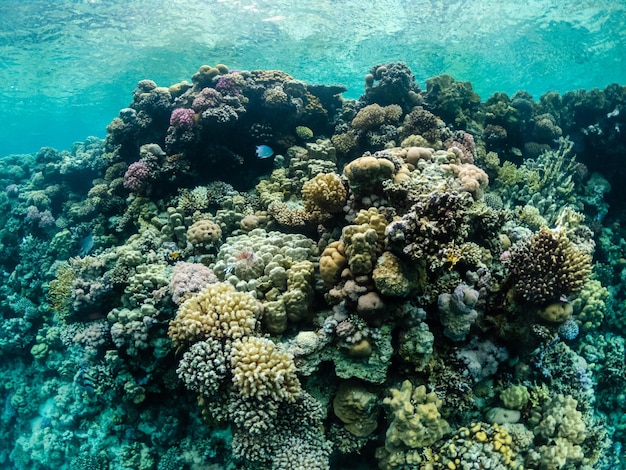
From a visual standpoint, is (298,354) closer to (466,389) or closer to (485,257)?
(466,389)

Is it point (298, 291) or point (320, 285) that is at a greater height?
point (298, 291)

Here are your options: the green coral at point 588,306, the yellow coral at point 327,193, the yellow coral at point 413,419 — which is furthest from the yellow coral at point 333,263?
the green coral at point 588,306

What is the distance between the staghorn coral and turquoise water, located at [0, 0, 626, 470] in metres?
0.03

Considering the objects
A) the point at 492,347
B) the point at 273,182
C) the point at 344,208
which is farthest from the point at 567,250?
the point at 273,182

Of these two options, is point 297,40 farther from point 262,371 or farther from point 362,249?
point 262,371

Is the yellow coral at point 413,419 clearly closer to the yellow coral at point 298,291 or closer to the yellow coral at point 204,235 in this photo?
the yellow coral at point 298,291

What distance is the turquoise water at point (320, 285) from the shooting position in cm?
461

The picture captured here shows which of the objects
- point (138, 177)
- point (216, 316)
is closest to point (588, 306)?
point (216, 316)

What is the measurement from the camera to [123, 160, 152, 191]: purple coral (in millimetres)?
9508

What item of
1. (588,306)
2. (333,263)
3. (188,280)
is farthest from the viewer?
(588,306)

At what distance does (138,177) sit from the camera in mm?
9508

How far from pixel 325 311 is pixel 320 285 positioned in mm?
425

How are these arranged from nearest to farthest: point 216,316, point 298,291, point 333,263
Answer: point 216,316
point 333,263
point 298,291

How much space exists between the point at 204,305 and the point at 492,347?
167 inches
